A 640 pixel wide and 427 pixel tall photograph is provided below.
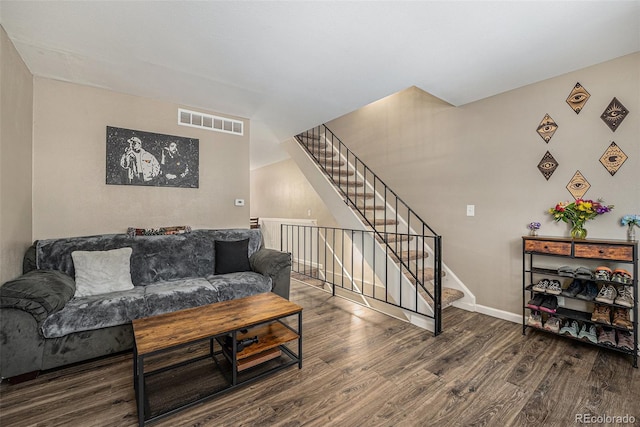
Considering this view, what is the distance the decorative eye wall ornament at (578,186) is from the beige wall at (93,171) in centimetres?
405

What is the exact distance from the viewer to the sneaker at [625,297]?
2.21m

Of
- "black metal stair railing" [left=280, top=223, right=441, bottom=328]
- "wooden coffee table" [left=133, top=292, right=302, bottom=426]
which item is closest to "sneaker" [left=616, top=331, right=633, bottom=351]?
"black metal stair railing" [left=280, top=223, right=441, bottom=328]

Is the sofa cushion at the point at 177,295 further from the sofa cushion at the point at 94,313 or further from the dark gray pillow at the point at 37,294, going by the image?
the dark gray pillow at the point at 37,294

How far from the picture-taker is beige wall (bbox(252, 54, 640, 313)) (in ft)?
8.16

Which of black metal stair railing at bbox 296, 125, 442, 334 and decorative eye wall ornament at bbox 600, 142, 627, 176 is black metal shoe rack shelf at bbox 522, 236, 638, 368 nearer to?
decorative eye wall ornament at bbox 600, 142, 627, 176

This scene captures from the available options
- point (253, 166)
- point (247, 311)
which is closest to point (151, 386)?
point (247, 311)

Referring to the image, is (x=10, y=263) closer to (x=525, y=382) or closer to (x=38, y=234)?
(x=38, y=234)

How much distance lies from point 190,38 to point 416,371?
310cm

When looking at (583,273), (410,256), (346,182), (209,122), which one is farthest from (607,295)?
(209,122)

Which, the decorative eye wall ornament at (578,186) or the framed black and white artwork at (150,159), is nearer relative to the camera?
the decorative eye wall ornament at (578,186)

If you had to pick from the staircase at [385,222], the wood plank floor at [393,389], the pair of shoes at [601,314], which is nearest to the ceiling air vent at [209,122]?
the staircase at [385,222]

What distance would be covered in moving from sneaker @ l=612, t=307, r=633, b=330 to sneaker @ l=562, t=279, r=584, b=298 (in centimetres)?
26

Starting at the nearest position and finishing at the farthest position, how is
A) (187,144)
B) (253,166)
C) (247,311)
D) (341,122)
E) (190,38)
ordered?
(247,311)
(190,38)
(187,144)
(341,122)
(253,166)

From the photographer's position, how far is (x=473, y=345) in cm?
255
